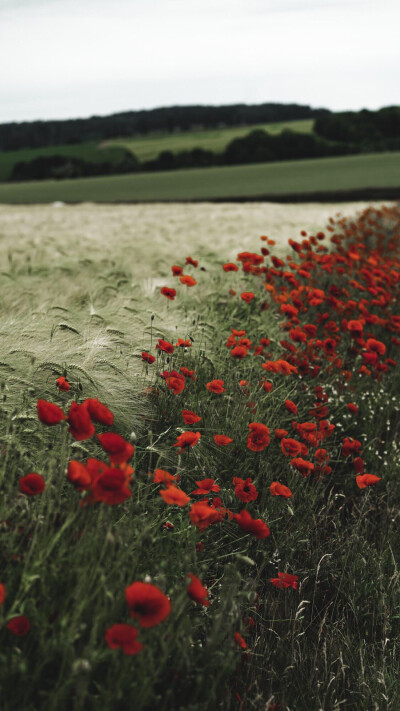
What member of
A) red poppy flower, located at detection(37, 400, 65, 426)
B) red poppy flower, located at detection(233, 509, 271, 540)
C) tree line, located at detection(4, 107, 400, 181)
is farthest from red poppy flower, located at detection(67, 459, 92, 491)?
tree line, located at detection(4, 107, 400, 181)

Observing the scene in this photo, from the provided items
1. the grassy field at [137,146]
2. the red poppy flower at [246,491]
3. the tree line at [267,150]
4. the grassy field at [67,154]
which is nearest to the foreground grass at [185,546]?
the red poppy flower at [246,491]

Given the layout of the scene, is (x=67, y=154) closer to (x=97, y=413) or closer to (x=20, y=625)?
(x=97, y=413)

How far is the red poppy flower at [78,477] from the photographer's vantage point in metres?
1.08

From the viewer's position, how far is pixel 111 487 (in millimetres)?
1063

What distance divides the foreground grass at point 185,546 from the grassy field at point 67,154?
4352cm

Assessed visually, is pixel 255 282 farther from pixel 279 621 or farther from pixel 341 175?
pixel 341 175

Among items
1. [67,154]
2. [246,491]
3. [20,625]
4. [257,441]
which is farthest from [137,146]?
[20,625]

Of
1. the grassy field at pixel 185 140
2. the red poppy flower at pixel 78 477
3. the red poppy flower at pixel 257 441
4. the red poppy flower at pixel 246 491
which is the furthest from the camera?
the grassy field at pixel 185 140

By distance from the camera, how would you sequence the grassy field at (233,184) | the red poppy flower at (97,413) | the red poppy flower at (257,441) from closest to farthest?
the red poppy flower at (97,413), the red poppy flower at (257,441), the grassy field at (233,184)

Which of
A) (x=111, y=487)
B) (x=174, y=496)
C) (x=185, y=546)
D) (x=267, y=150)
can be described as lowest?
(x=185, y=546)

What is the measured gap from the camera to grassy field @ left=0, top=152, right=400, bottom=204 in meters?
25.1

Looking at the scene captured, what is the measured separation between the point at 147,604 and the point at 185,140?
5304cm

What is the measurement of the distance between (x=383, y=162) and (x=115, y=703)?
38.4 meters

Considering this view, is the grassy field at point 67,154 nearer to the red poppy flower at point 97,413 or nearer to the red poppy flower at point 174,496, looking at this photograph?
the red poppy flower at point 97,413
